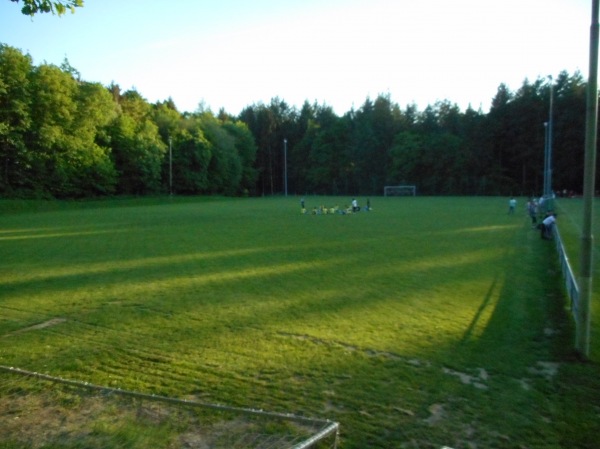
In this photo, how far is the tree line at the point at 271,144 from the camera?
56.2 m

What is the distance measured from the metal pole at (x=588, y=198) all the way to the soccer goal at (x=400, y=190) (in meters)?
77.5

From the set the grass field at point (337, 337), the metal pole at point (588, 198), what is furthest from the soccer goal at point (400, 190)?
the metal pole at point (588, 198)

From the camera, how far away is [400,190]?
3342 inches

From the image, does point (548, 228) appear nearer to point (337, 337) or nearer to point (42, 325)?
point (337, 337)

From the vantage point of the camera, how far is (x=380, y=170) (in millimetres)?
92312

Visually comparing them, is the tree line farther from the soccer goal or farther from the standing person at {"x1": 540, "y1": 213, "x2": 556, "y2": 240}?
the standing person at {"x1": 540, "y1": 213, "x2": 556, "y2": 240}

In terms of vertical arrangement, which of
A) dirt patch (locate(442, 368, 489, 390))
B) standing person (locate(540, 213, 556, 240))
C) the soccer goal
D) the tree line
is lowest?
dirt patch (locate(442, 368, 489, 390))

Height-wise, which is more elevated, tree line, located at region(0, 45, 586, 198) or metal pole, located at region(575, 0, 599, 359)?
tree line, located at region(0, 45, 586, 198)

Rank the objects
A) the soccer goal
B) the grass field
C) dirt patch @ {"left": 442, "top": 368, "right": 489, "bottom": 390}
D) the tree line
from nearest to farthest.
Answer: the grass field
dirt patch @ {"left": 442, "top": 368, "right": 489, "bottom": 390}
the tree line
the soccer goal

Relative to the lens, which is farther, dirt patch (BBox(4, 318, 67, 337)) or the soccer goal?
the soccer goal

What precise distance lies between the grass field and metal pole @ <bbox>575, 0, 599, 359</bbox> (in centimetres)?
46

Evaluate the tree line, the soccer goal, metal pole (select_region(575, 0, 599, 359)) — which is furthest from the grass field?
the soccer goal

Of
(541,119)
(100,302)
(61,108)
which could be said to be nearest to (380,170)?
(541,119)

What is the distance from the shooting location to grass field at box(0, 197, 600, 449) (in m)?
5.31
